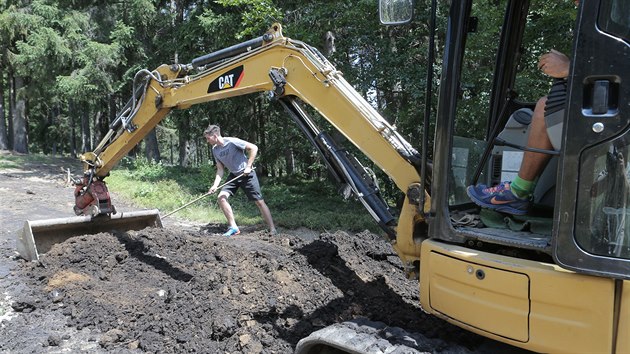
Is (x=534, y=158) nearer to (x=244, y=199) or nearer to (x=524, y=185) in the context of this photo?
(x=524, y=185)

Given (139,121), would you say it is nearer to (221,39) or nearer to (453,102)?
(453,102)

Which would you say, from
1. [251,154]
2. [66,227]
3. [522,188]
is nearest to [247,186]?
[251,154]

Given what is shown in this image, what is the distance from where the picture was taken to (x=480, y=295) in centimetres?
243

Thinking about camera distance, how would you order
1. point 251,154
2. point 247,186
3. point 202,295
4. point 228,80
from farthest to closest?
point 247,186 < point 251,154 < point 228,80 < point 202,295

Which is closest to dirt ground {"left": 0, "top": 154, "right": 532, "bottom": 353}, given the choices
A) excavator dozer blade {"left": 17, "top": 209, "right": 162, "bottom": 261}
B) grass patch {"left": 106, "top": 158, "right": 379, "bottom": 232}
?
excavator dozer blade {"left": 17, "top": 209, "right": 162, "bottom": 261}

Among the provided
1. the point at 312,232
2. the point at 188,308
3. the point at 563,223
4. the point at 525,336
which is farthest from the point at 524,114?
the point at 312,232

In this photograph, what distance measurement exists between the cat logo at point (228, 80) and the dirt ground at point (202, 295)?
1815mm

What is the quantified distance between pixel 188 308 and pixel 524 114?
10.4ft

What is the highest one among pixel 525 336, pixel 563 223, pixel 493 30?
pixel 493 30

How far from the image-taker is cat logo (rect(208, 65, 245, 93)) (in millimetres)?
4820

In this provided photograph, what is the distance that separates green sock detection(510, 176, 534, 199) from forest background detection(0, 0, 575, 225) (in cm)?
196

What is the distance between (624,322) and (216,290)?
358 centimetres

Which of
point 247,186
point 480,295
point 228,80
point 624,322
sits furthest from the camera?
point 247,186

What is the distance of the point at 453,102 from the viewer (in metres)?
2.69
